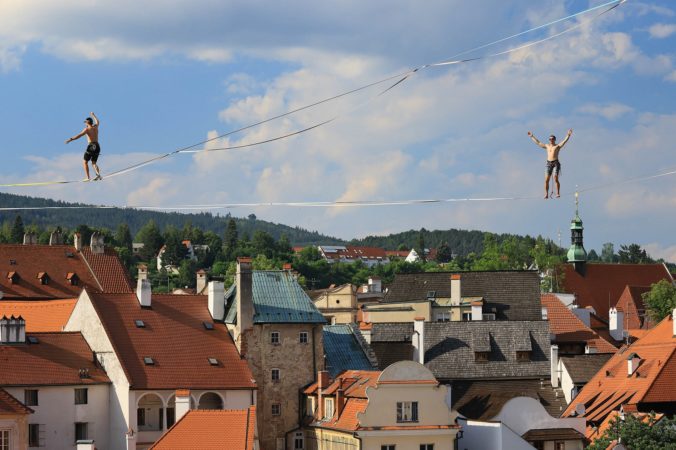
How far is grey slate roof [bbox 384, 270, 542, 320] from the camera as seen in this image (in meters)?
99.0

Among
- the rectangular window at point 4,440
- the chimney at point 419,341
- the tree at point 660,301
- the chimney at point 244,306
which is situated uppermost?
the tree at point 660,301

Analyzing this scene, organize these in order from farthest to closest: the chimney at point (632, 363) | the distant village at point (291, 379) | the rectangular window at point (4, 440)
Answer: the chimney at point (632, 363)
the distant village at point (291, 379)
the rectangular window at point (4, 440)

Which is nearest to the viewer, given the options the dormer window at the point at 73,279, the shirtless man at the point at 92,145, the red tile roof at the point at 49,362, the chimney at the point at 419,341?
the shirtless man at the point at 92,145

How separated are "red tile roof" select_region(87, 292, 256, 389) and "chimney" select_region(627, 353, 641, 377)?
62.0ft

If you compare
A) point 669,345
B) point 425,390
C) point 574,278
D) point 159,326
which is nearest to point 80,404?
point 159,326

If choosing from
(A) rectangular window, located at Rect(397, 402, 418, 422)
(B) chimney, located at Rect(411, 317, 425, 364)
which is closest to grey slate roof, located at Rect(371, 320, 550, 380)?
(B) chimney, located at Rect(411, 317, 425, 364)

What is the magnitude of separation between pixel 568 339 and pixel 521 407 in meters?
23.0

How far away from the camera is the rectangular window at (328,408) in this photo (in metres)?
74.7

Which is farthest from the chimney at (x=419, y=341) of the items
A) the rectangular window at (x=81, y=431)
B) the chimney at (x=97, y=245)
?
the chimney at (x=97, y=245)

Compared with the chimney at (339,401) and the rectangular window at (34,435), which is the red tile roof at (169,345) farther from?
the rectangular window at (34,435)

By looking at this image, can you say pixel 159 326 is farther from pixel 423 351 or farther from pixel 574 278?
pixel 574 278

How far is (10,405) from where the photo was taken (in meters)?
67.2

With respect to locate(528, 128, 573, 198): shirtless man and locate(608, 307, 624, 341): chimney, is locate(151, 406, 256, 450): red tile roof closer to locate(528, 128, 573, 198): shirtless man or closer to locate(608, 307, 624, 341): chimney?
locate(528, 128, 573, 198): shirtless man

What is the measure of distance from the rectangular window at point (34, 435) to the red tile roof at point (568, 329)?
125ft
